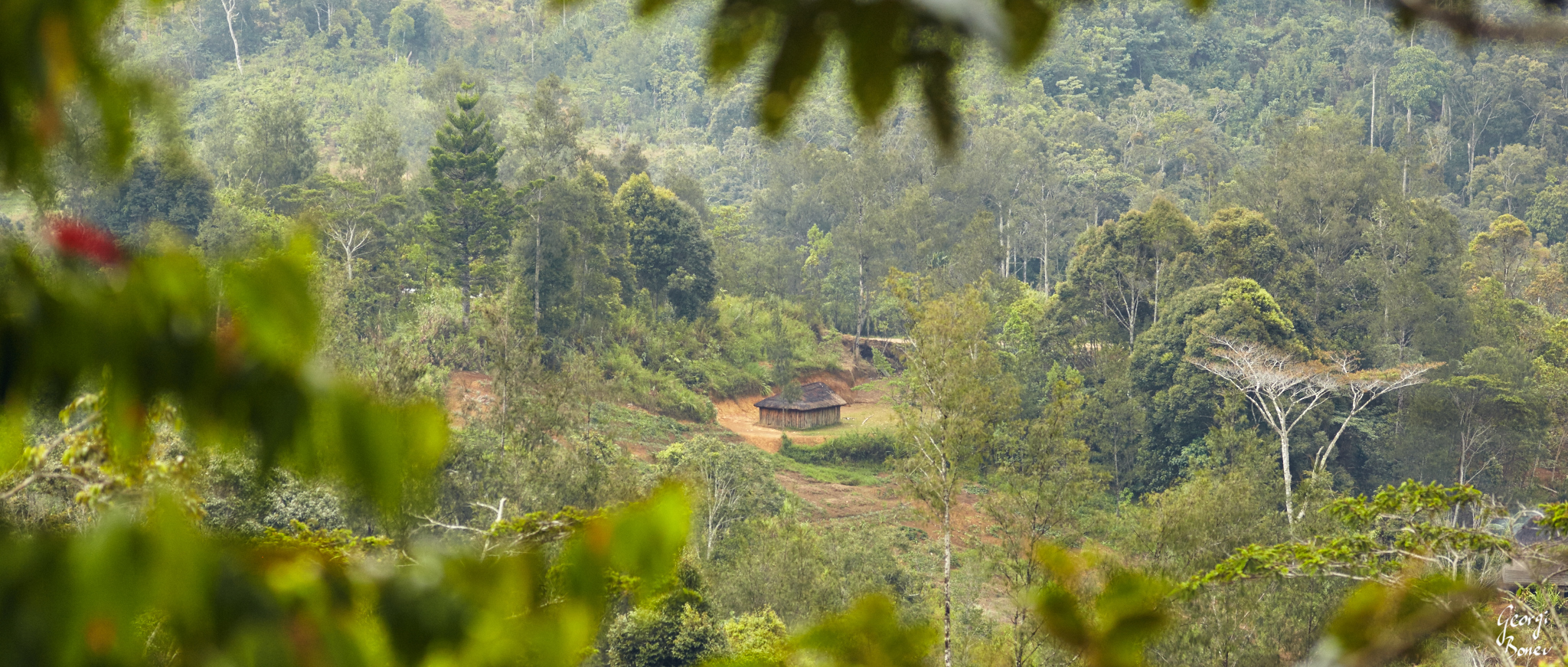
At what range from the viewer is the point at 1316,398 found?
15.3 metres

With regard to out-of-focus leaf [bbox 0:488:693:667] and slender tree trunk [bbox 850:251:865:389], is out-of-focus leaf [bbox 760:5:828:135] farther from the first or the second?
slender tree trunk [bbox 850:251:865:389]

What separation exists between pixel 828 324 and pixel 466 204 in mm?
11365

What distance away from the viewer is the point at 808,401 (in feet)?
70.9

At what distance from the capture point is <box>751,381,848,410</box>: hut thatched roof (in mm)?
21219

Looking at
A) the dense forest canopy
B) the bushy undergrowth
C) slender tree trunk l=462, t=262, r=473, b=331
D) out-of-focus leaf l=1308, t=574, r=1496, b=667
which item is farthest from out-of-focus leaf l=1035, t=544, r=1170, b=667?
slender tree trunk l=462, t=262, r=473, b=331

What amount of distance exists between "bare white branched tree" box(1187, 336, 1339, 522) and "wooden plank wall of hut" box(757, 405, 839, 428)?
790cm

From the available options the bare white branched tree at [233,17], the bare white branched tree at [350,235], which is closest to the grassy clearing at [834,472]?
the bare white branched tree at [350,235]

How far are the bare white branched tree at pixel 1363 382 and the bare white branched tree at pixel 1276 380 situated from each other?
0.78ft

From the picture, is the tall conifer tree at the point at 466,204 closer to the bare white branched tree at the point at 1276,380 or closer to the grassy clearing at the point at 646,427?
the grassy clearing at the point at 646,427

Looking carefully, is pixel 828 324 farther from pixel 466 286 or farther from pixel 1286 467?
pixel 1286 467

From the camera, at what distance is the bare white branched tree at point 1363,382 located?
47.9 ft

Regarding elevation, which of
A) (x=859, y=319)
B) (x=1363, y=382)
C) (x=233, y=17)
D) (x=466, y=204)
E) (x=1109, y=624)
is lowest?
(x=859, y=319)

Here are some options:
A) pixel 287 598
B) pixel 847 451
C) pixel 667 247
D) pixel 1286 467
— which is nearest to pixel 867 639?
pixel 287 598

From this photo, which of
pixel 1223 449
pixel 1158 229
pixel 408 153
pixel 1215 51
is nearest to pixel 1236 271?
pixel 1158 229
